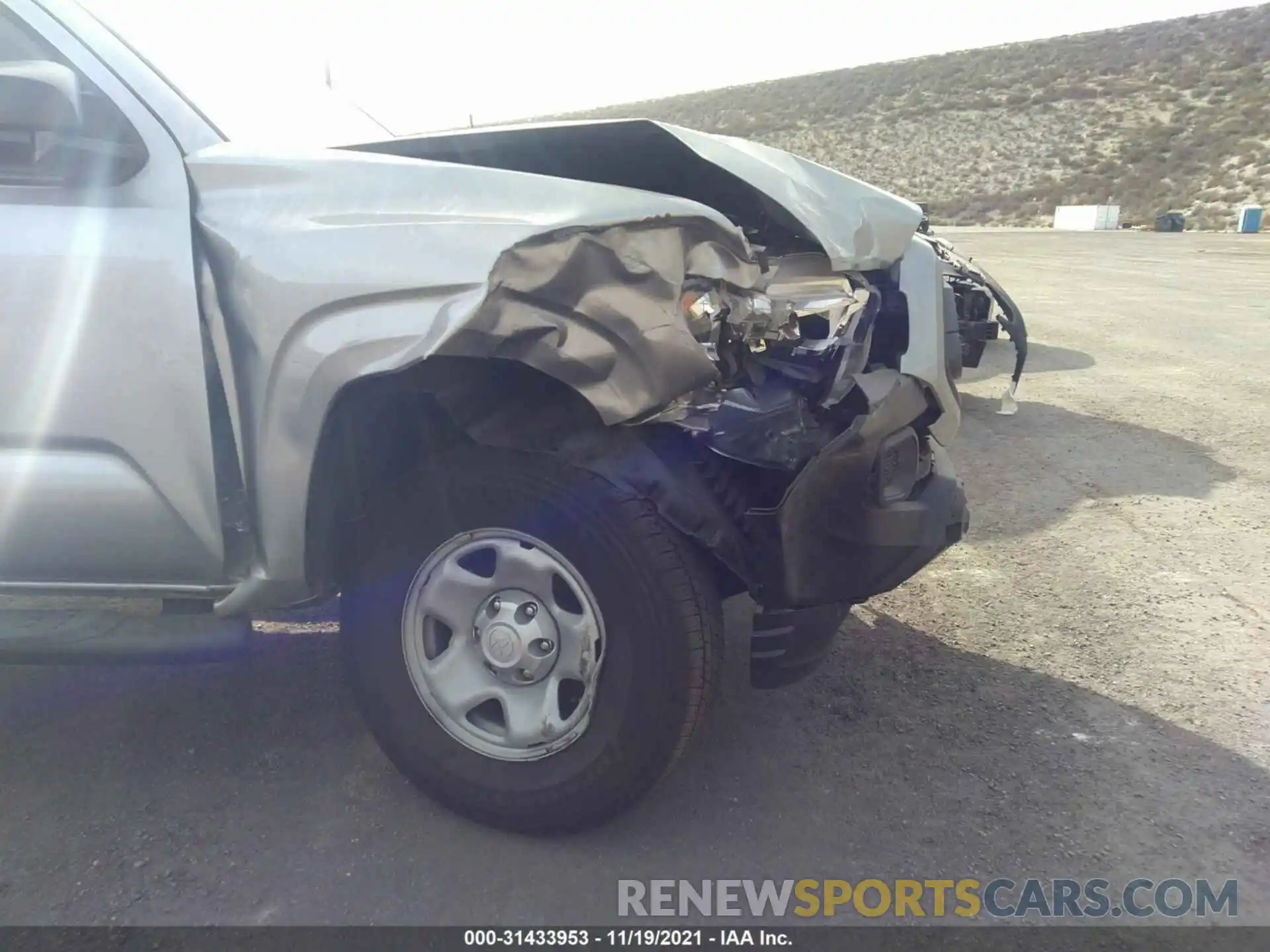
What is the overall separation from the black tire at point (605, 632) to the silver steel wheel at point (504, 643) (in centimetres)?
3

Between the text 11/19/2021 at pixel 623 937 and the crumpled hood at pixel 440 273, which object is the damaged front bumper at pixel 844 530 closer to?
the crumpled hood at pixel 440 273

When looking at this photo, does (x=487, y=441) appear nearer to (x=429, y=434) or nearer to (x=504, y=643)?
(x=429, y=434)

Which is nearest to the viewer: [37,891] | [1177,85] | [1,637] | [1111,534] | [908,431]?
[37,891]

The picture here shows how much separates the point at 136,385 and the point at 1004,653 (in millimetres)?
2787

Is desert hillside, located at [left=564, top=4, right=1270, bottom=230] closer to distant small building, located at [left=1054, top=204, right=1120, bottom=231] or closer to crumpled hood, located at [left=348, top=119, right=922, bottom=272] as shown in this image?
distant small building, located at [left=1054, top=204, right=1120, bottom=231]

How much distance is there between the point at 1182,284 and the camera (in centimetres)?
1484

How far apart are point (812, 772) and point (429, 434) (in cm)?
140

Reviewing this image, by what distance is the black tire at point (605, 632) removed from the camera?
2.29 m

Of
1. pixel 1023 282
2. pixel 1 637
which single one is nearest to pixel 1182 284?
pixel 1023 282

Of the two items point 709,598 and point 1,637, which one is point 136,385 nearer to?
point 1,637

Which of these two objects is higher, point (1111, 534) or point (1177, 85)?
point (1177, 85)

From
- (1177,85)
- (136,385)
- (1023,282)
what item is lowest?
(1023,282)

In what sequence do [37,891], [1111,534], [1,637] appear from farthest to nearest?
[1111,534] < [1,637] < [37,891]

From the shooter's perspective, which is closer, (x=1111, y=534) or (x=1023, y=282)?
(x=1111, y=534)
